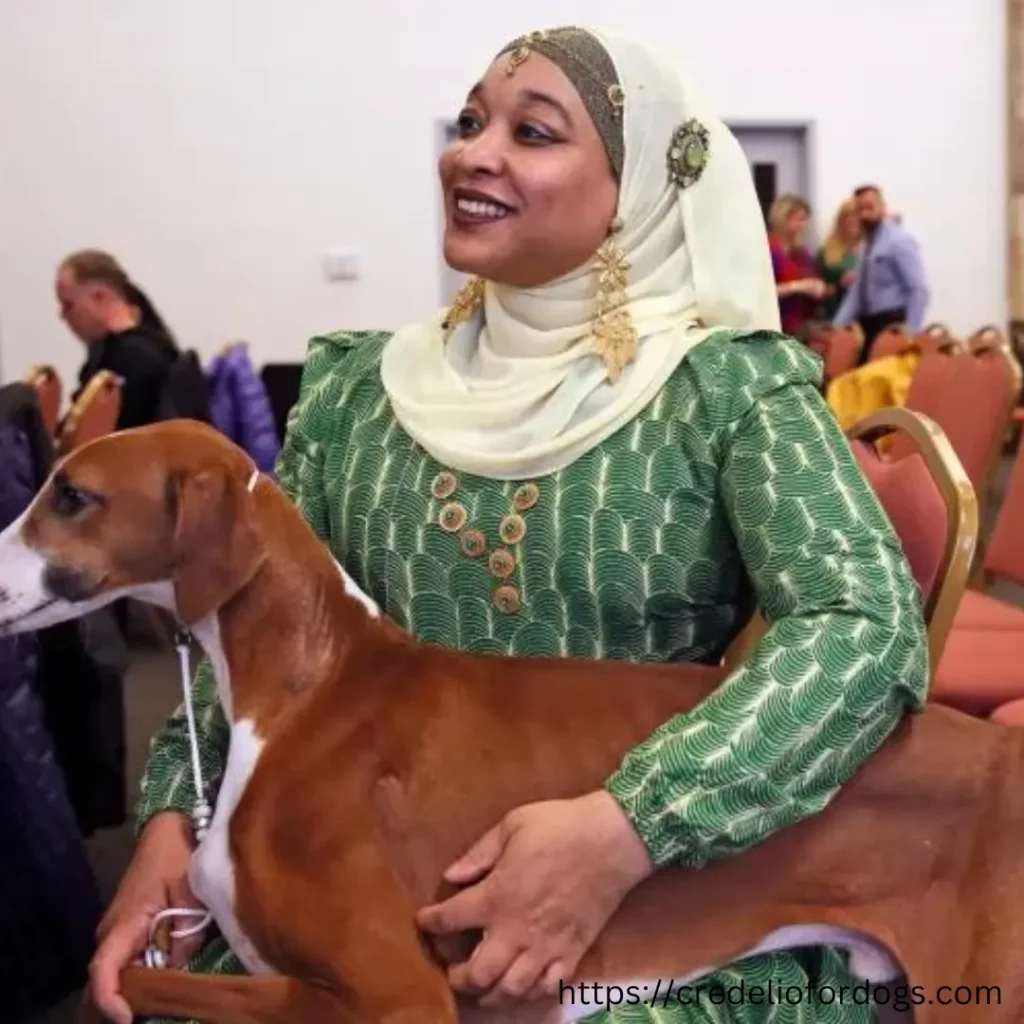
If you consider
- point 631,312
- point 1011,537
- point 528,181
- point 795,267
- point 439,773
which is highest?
point 528,181

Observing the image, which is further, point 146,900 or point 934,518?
point 934,518

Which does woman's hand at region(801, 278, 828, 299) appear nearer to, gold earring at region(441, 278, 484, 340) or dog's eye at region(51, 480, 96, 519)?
gold earring at region(441, 278, 484, 340)

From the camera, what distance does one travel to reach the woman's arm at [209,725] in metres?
1.18

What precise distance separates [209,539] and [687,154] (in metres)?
0.49

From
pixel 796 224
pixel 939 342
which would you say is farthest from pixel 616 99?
pixel 796 224

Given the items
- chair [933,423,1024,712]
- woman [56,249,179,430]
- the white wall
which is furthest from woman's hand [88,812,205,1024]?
the white wall

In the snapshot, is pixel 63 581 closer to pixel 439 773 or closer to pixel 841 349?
pixel 439 773

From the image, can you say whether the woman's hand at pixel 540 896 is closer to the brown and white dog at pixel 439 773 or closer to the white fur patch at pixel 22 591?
the brown and white dog at pixel 439 773

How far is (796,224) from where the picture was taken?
6980mm

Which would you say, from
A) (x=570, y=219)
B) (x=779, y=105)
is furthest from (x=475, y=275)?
(x=779, y=105)

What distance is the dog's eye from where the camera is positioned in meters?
0.99

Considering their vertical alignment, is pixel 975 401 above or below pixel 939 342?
above

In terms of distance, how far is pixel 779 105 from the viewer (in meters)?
7.18

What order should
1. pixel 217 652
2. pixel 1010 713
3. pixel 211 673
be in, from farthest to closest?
1. pixel 1010 713
2. pixel 211 673
3. pixel 217 652
